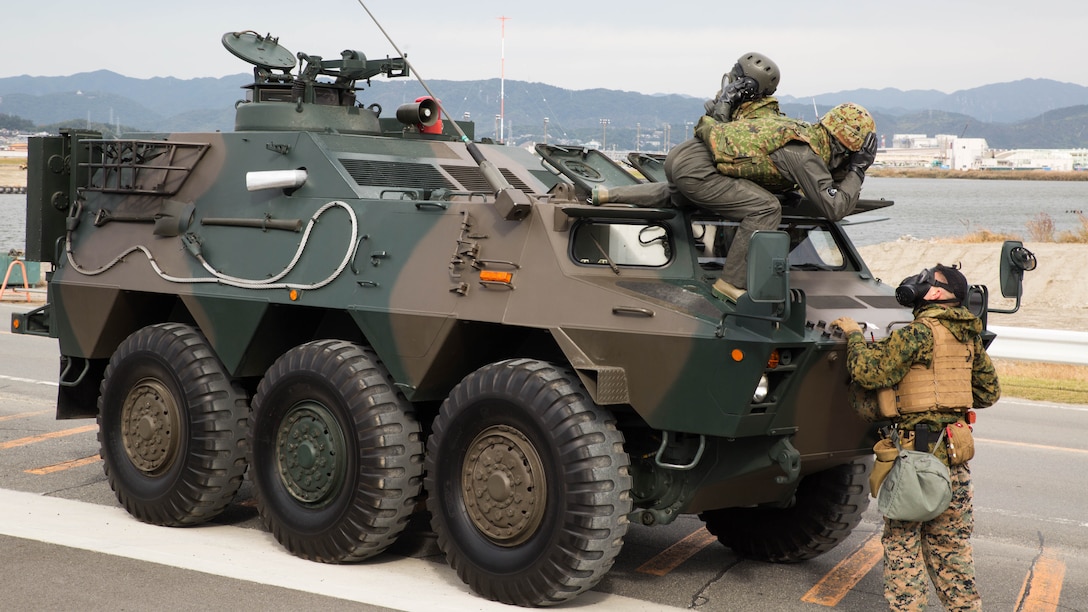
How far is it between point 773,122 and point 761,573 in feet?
8.10

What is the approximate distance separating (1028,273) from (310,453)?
69.2 ft

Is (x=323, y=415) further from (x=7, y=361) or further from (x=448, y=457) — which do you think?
(x=7, y=361)

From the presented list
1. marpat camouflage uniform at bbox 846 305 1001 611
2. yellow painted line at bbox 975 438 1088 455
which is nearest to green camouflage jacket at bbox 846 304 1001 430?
marpat camouflage uniform at bbox 846 305 1001 611

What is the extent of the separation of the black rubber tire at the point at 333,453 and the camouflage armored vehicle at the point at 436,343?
0.02m

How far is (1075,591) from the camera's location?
6.87m

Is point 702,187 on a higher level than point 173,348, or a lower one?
higher

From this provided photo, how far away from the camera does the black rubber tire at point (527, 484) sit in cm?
590

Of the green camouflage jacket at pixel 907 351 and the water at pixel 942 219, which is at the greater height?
the green camouflage jacket at pixel 907 351

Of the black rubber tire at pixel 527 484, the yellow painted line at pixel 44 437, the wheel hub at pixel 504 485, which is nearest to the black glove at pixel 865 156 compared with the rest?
the black rubber tire at pixel 527 484

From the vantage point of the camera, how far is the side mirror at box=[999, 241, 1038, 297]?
6.41 meters

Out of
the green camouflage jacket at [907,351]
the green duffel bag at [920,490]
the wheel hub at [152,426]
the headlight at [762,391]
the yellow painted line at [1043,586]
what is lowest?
the yellow painted line at [1043,586]

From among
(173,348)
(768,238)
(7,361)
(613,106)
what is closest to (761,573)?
(768,238)

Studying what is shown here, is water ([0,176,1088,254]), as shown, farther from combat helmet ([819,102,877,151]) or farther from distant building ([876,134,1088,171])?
distant building ([876,134,1088,171])

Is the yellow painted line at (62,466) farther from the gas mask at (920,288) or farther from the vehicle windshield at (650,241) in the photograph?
the gas mask at (920,288)
